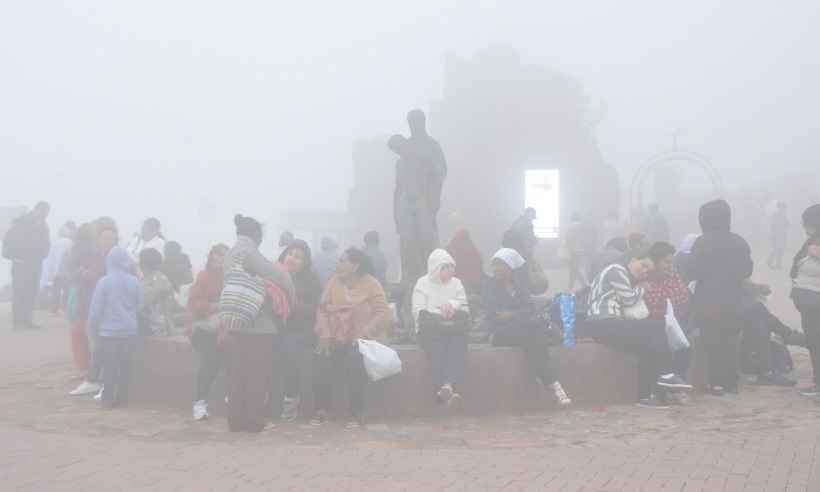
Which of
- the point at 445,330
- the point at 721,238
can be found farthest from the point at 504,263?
the point at 721,238

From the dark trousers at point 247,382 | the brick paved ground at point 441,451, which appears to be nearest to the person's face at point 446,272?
the brick paved ground at point 441,451

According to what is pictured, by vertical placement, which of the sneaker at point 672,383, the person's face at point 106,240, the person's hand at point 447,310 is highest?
the person's face at point 106,240

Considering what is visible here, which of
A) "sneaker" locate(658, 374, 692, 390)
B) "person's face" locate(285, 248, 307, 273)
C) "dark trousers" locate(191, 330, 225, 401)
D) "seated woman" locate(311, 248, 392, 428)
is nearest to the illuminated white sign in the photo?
"sneaker" locate(658, 374, 692, 390)

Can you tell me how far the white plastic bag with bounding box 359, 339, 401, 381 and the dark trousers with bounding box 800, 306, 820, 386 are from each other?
3.73 meters

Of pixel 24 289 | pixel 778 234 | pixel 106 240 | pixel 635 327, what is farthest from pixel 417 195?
pixel 778 234

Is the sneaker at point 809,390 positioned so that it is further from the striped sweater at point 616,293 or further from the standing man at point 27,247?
the standing man at point 27,247

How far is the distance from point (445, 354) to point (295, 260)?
159cm

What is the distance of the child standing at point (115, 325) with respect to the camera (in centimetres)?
930

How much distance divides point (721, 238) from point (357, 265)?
3.60 metres

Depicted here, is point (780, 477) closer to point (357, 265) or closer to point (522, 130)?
point (357, 265)

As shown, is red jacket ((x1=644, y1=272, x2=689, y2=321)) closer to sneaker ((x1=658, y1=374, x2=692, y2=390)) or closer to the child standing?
sneaker ((x1=658, y1=374, x2=692, y2=390))

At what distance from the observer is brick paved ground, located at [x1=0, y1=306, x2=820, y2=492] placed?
20.2 ft

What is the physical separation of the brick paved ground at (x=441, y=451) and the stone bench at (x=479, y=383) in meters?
0.20

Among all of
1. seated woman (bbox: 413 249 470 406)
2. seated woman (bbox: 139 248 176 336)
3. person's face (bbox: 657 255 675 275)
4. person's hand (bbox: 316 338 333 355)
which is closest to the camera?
person's hand (bbox: 316 338 333 355)
